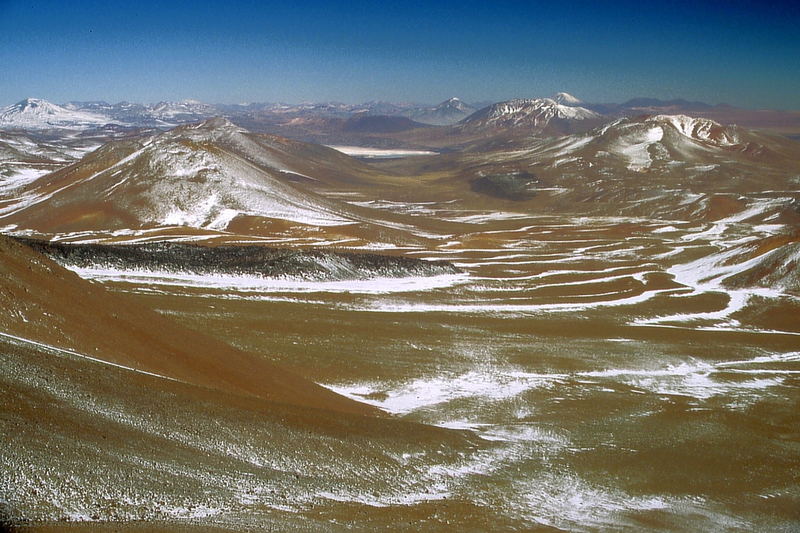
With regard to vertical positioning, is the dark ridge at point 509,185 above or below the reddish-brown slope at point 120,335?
above

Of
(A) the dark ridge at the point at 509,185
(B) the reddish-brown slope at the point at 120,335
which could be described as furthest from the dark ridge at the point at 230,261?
(A) the dark ridge at the point at 509,185

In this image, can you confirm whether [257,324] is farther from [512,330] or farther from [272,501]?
[272,501]

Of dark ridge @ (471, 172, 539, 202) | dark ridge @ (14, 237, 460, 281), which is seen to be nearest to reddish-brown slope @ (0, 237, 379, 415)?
dark ridge @ (14, 237, 460, 281)

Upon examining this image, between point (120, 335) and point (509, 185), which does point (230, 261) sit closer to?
point (120, 335)

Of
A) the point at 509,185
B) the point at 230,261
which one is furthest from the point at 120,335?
the point at 509,185

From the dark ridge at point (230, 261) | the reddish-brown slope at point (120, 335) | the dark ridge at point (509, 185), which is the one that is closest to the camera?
the reddish-brown slope at point (120, 335)

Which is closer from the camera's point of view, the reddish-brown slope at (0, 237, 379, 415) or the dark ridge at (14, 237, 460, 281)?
the reddish-brown slope at (0, 237, 379, 415)

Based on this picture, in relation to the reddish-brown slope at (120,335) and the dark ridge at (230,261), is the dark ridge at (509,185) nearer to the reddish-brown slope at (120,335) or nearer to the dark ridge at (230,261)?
the dark ridge at (230,261)

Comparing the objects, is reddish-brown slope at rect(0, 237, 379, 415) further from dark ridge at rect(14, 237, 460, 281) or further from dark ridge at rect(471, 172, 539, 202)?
dark ridge at rect(471, 172, 539, 202)
